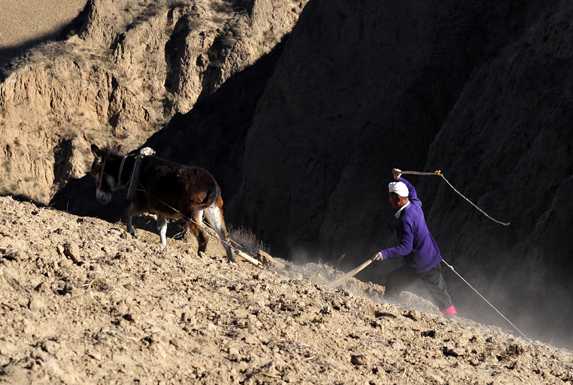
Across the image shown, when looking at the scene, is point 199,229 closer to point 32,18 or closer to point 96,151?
point 96,151

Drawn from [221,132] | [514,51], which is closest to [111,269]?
[514,51]

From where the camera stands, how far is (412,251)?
7.85 meters

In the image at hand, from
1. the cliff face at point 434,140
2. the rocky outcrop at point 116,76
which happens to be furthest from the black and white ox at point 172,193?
the rocky outcrop at point 116,76

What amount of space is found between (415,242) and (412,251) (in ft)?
0.40

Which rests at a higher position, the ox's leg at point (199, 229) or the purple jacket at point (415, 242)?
the purple jacket at point (415, 242)

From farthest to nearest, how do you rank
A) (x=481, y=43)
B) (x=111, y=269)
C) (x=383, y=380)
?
1. (x=481, y=43)
2. (x=111, y=269)
3. (x=383, y=380)

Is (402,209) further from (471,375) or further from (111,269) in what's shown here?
(111,269)

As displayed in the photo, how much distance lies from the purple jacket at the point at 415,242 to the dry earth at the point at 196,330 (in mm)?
973

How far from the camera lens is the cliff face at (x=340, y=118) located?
1213 centimetres

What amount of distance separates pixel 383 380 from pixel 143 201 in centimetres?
629

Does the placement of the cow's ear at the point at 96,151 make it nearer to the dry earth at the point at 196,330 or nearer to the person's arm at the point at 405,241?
the dry earth at the point at 196,330

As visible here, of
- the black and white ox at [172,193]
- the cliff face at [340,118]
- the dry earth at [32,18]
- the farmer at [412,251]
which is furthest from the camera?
the dry earth at [32,18]

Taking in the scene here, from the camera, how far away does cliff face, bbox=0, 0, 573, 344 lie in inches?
478

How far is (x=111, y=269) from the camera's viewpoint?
19.5 feet
